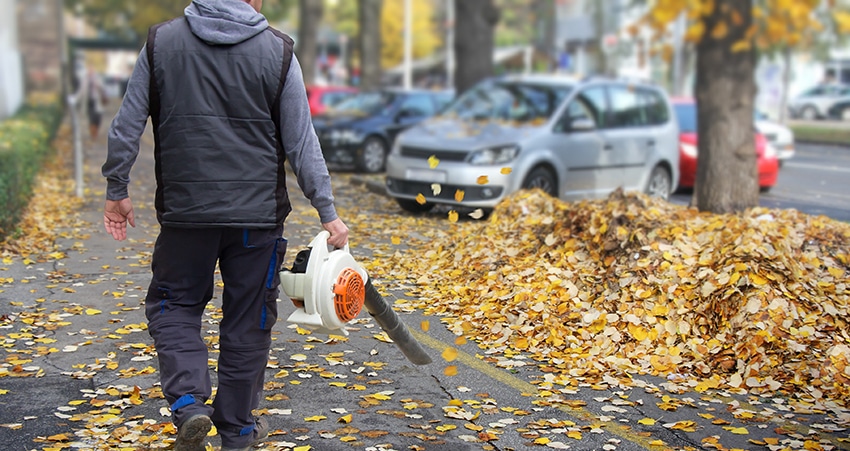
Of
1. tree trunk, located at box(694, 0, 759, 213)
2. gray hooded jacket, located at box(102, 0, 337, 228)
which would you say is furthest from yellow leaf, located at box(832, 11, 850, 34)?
gray hooded jacket, located at box(102, 0, 337, 228)

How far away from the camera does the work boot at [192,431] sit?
3646mm

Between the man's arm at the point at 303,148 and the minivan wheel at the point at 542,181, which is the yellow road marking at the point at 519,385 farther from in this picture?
the minivan wheel at the point at 542,181

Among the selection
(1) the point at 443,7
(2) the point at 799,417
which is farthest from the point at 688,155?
(1) the point at 443,7

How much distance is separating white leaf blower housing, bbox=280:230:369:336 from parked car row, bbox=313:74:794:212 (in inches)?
255

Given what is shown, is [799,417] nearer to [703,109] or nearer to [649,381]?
[649,381]

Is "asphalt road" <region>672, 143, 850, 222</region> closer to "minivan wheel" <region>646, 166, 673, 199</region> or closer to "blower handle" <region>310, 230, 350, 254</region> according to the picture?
"minivan wheel" <region>646, 166, 673, 199</region>

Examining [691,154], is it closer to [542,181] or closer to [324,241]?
[542,181]

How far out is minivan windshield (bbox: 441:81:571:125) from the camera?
1214 centimetres

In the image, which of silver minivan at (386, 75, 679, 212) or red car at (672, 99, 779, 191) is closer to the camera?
silver minivan at (386, 75, 679, 212)

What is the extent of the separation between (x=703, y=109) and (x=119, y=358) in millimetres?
6258

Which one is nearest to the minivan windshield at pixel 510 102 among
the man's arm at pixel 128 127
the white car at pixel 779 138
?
the white car at pixel 779 138

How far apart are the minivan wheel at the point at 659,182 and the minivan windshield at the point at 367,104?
265 inches

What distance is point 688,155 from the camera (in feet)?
50.7

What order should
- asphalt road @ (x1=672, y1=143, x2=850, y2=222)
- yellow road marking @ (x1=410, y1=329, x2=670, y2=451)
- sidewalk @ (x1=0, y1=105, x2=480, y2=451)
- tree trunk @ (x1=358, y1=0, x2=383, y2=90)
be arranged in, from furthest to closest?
tree trunk @ (x1=358, y1=0, x2=383, y2=90), asphalt road @ (x1=672, y1=143, x2=850, y2=222), yellow road marking @ (x1=410, y1=329, x2=670, y2=451), sidewalk @ (x1=0, y1=105, x2=480, y2=451)
